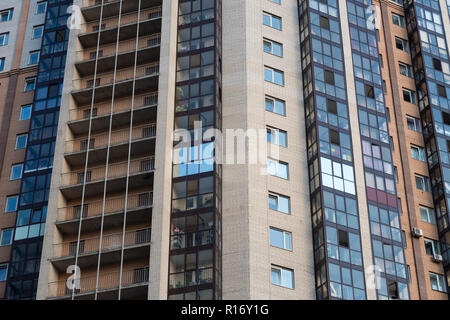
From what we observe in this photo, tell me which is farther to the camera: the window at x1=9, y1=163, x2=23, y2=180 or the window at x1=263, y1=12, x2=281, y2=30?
the window at x1=9, y1=163, x2=23, y2=180

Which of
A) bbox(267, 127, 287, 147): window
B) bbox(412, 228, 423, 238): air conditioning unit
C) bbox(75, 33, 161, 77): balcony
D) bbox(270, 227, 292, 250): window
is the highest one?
bbox(75, 33, 161, 77): balcony

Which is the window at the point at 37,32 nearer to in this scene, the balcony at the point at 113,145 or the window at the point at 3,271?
the balcony at the point at 113,145

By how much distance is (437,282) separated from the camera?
5603 centimetres

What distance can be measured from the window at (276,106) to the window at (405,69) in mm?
13753

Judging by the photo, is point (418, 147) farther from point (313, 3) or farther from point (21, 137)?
point (21, 137)

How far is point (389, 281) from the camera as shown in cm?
5097

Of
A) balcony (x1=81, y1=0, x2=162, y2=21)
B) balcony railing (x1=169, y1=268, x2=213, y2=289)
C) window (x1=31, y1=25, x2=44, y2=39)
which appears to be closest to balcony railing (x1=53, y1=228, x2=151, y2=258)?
balcony railing (x1=169, y1=268, x2=213, y2=289)

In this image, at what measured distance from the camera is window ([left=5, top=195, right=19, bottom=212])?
6069cm

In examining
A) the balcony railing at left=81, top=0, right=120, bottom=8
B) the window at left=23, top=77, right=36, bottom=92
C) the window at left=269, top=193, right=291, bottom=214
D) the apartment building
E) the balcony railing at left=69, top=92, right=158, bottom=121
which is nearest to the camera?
the window at left=269, top=193, right=291, bottom=214

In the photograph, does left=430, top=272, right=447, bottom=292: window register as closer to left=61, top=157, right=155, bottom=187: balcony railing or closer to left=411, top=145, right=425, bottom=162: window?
left=411, top=145, right=425, bottom=162: window

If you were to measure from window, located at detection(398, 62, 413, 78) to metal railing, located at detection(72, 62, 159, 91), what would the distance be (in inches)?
798

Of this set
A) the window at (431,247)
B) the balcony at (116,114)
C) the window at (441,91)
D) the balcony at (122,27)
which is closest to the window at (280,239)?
the window at (431,247)
